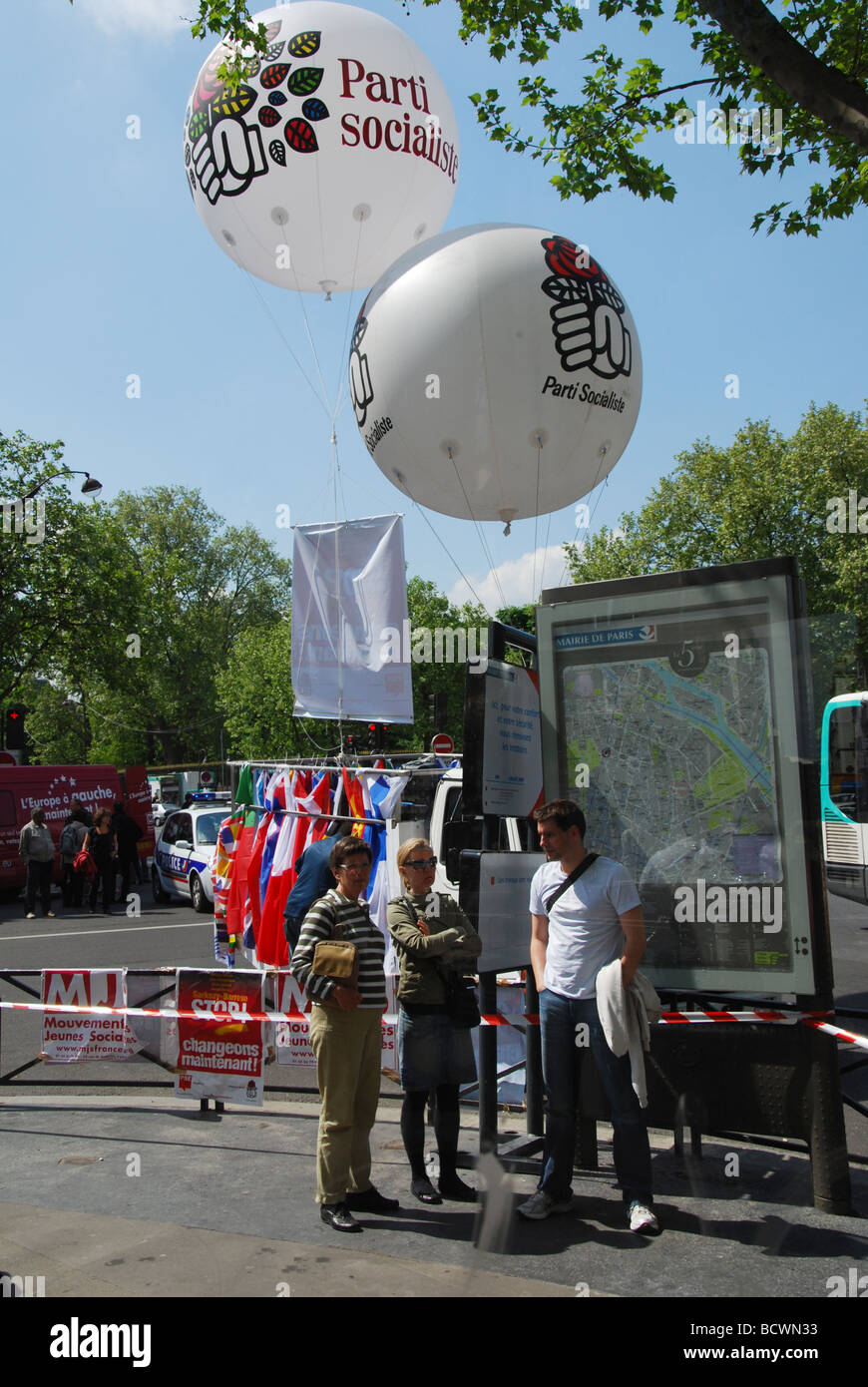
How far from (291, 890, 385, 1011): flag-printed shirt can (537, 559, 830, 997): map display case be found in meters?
1.41

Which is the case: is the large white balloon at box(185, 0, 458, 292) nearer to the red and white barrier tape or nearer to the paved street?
the red and white barrier tape

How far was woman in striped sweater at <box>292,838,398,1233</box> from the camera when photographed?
487 centimetres

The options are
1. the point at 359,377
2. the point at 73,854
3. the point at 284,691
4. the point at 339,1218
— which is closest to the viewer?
the point at 339,1218

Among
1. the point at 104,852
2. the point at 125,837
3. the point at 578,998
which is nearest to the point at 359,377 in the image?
the point at 578,998

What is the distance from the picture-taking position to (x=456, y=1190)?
5199mm

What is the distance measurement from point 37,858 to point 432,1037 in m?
15.9

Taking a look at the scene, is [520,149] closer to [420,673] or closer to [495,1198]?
[495,1198]

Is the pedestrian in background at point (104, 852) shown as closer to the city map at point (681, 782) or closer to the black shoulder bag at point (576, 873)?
the city map at point (681, 782)

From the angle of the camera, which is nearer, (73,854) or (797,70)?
(797,70)
